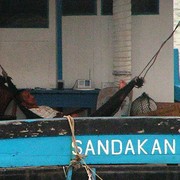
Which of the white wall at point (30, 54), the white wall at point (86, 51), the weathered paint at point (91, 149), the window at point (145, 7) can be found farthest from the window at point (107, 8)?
the weathered paint at point (91, 149)

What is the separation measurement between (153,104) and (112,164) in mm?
1876

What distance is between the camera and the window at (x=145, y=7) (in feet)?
24.7

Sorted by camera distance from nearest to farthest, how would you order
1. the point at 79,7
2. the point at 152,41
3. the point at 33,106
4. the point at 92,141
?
1. the point at 92,141
2. the point at 33,106
3. the point at 152,41
4. the point at 79,7

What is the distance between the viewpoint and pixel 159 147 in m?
5.08

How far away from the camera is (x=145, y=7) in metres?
7.54

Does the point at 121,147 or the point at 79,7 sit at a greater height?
the point at 79,7

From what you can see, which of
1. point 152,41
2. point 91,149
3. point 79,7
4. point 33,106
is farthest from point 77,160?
point 79,7

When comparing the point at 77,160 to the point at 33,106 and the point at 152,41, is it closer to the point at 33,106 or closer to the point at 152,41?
the point at 33,106

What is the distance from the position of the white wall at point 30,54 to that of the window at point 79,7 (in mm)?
160

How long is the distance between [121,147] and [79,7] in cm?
293

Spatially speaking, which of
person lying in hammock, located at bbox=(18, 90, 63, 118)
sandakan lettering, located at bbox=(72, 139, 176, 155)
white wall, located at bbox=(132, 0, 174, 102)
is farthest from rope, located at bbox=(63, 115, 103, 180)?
white wall, located at bbox=(132, 0, 174, 102)

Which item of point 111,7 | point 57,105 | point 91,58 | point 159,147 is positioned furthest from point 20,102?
point 159,147

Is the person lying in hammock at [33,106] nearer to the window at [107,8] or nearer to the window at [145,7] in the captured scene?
the window at [107,8]

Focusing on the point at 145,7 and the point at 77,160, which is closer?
the point at 77,160
